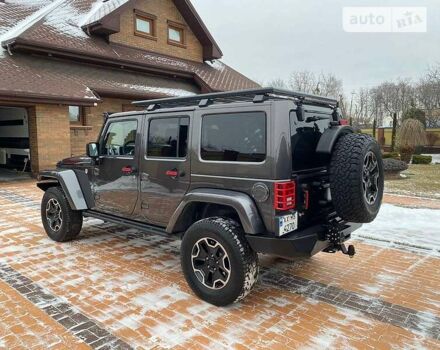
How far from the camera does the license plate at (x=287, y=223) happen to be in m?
3.23

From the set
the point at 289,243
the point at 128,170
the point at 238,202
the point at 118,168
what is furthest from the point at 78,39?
the point at 289,243

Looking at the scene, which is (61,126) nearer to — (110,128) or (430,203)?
(110,128)

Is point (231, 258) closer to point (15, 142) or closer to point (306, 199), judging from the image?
point (306, 199)

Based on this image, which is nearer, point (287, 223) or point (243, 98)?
point (287, 223)

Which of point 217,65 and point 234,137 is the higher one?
point 217,65

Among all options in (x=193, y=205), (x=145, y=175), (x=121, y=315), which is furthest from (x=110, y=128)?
(x=121, y=315)

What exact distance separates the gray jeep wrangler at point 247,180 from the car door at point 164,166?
0.01m

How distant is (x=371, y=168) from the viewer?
372cm

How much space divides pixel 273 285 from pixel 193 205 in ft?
4.19

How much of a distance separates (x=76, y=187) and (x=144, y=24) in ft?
49.1

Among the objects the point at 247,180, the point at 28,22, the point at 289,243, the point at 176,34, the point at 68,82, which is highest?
the point at 176,34

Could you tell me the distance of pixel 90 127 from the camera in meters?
14.3

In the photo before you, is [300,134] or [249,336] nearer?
[249,336]

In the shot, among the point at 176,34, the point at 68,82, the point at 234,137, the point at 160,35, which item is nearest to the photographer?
the point at 234,137
